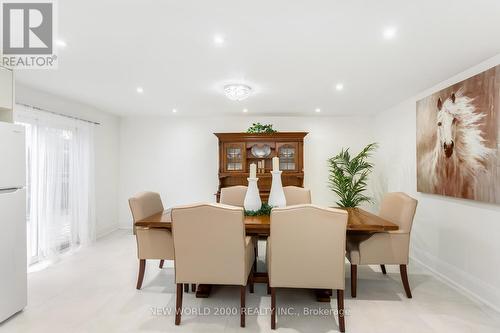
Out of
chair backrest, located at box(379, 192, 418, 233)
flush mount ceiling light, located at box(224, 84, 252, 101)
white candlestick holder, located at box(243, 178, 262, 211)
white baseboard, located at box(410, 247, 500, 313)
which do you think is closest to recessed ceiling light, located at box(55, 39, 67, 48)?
flush mount ceiling light, located at box(224, 84, 252, 101)

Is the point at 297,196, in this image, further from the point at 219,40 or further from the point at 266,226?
the point at 219,40

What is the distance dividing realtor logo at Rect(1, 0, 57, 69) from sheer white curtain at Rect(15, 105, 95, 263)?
981mm

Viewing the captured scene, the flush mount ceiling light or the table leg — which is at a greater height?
the flush mount ceiling light

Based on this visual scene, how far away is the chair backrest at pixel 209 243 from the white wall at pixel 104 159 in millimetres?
3113

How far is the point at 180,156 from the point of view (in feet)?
17.8

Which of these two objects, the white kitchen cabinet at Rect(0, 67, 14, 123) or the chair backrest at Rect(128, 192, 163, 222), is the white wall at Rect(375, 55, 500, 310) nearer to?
the chair backrest at Rect(128, 192, 163, 222)

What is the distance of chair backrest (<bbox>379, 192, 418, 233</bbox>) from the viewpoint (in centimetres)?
263

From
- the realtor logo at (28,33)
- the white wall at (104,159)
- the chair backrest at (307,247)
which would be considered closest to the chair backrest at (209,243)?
the chair backrest at (307,247)

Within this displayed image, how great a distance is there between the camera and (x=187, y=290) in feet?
9.23

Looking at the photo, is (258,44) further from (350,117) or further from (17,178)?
(350,117)

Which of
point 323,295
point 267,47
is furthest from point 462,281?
point 267,47

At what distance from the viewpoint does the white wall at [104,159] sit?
435cm

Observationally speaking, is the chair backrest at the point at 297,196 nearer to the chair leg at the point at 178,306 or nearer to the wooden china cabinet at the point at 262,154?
the wooden china cabinet at the point at 262,154

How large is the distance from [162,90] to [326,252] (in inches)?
110
